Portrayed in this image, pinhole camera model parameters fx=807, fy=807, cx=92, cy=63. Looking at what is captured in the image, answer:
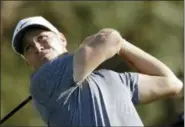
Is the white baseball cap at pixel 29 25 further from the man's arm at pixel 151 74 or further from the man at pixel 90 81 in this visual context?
the man's arm at pixel 151 74

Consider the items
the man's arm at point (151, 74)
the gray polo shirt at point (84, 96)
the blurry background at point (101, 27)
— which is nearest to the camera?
the gray polo shirt at point (84, 96)

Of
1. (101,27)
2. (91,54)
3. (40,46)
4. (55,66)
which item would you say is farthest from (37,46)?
(101,27)

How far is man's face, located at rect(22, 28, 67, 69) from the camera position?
6.93 feet

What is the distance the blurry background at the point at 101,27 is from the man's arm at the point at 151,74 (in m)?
A: 4.84

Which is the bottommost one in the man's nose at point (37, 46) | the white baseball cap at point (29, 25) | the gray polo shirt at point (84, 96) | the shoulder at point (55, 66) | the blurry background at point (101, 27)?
the blurry background at point (101, 27)

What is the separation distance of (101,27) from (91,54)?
531 centimetres

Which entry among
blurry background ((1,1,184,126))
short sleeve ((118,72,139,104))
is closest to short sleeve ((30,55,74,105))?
short sleeve ((118,72,139,104))

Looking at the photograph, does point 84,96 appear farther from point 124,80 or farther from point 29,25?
point 29,25

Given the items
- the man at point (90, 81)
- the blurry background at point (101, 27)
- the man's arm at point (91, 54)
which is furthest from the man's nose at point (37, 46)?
the blurry background at point (101, 27)

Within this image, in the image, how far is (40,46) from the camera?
2.13m

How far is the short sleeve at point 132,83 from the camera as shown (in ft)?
6.59

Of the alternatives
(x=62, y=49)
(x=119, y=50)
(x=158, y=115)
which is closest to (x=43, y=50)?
(x=62, y=49)

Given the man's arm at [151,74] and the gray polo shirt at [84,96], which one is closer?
the gray polo shirt at [84,96]

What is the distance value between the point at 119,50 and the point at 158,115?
17.3 ft
